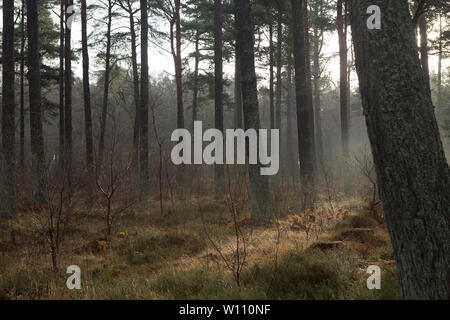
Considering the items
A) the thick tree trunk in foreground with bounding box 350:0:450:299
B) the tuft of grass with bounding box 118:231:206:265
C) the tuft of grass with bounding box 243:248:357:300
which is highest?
the thick tree trunk in foreground with bounding box 350:0:450:299

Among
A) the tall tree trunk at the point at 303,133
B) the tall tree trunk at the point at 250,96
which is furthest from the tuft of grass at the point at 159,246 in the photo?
the tall tree trunk at the point at 303,133

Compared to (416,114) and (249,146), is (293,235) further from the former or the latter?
(416,114)

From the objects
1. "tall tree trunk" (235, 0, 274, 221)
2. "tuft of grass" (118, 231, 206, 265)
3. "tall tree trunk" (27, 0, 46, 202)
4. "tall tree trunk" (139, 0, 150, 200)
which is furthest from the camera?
"tall tree trunk" (139, 0, 150, 200)

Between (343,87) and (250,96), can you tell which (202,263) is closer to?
(250,96)

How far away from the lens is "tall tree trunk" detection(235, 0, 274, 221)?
293 inches

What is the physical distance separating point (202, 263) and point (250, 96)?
418 cm

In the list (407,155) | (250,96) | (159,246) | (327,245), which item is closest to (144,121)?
(250,96)

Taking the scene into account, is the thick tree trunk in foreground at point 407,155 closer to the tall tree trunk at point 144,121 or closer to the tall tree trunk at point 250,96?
the tall tree trunk at point 250,96

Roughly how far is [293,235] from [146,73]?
8478 millimetres

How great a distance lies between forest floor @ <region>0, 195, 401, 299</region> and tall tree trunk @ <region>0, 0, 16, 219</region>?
2.78ft

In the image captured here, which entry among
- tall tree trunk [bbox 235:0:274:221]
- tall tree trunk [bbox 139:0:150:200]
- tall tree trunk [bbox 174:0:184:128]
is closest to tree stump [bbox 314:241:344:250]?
tall tree trunk [bbox 235:0:274:221]

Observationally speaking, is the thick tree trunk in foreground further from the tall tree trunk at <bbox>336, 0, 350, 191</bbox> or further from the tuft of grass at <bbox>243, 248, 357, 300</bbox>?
the tall tree trunk at <bbox>336, 0, 350, 191</bbox>
